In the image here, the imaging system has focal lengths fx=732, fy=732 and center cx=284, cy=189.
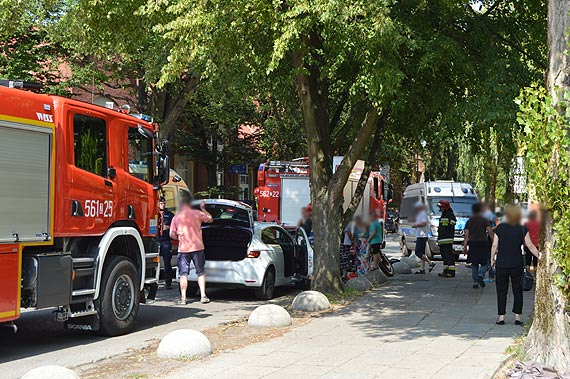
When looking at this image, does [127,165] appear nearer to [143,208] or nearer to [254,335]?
[143,208]

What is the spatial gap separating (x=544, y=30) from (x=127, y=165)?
885cm

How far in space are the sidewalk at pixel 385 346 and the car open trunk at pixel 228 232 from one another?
2769 millimetres

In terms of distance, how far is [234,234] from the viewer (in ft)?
47.9

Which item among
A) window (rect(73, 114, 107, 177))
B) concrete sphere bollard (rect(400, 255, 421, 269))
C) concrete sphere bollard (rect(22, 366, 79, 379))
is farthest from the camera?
concrete sphere bollard (rect(400, 255, 421, 269))

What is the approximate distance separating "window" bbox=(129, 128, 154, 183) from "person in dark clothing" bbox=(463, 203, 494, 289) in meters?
7.85

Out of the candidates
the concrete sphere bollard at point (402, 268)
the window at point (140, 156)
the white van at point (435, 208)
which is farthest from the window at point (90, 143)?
the white van at point (435, 208)

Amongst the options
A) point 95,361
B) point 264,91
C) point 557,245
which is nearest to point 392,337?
point 557,245

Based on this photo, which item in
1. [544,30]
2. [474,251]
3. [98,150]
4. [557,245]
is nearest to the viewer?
[557,245]

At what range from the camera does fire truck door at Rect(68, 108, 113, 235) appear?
9.55 metres

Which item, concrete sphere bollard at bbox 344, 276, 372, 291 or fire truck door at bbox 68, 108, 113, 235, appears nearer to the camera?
fire truck door at bbox 68, 108, 113, 235

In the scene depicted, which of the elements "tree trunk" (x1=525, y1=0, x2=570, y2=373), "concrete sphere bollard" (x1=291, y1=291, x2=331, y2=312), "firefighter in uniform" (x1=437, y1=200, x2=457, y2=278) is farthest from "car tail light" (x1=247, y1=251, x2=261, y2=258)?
"tree trunk" (x1=525, y1=0, x2=570, y2=373)

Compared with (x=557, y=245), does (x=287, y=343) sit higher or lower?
lower

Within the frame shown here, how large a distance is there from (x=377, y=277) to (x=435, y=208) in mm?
9525

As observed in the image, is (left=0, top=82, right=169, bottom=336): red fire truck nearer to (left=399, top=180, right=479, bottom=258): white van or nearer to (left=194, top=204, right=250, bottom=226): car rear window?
(left=194, top=204, right=250, bottom=226): car rear window
